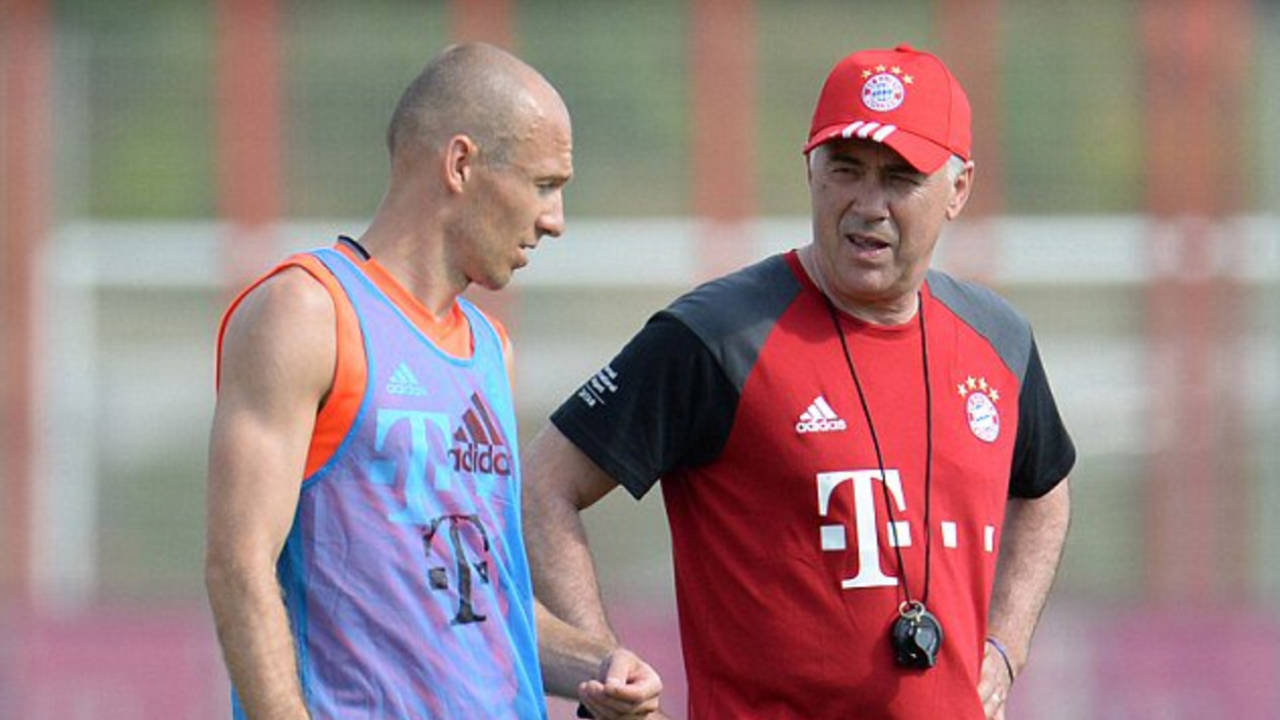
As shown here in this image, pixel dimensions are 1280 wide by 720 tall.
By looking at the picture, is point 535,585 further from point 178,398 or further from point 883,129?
point 178,398

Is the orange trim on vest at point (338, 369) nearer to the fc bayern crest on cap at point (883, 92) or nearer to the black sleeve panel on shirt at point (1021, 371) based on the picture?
the fc bayern crest on cap at point (883, 92)

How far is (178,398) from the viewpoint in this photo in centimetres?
1502

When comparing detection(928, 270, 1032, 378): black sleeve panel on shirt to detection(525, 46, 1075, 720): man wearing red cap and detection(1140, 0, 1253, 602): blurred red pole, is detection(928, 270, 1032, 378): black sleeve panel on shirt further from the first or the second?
detection(1140, 0, 1253, 602): blurred red pole

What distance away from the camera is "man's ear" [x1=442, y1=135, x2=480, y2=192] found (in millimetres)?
3992

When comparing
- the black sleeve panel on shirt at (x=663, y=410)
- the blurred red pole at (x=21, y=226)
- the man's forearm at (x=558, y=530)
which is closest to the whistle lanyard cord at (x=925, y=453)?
the black sleeve panel on shirt at (x=663, y=410)

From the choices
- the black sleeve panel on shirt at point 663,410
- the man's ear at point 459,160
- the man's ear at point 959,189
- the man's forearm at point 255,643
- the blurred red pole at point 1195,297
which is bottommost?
the blurred red pole at point 1195,297

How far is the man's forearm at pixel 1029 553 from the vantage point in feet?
16.9

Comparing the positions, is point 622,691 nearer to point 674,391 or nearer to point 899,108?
point 674,391

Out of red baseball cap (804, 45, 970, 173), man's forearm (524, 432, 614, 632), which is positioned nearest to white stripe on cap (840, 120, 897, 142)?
red baseball cap (804, 45, 970, 173)

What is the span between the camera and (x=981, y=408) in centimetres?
475

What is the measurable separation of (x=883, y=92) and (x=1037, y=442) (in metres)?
0.79

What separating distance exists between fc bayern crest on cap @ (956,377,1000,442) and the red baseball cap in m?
0.42

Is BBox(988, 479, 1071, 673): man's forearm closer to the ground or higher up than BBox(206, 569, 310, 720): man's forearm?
closer to the ground

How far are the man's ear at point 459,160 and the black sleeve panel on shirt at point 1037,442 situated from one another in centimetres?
138
